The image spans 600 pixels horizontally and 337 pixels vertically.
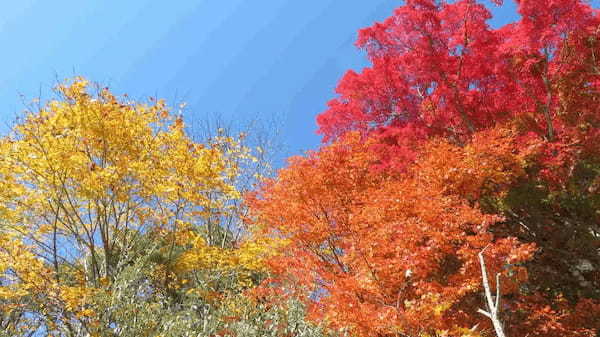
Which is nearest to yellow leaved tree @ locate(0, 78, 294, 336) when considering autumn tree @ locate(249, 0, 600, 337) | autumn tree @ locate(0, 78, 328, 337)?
autumn tree @ locate(0, 78, 328, 337)

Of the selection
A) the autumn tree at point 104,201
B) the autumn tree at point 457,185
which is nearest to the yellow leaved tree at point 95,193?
the autumn tree at point 104,201

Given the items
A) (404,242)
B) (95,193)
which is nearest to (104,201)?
(95,193)

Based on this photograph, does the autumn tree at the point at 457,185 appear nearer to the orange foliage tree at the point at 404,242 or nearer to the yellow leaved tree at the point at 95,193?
the orange foliage tree at the point at 404,242

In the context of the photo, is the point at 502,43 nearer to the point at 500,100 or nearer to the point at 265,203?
the point at 500,100

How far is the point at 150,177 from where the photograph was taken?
1171cm

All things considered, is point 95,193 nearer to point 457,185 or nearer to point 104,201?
point 104,201

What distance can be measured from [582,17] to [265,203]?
1031 cm

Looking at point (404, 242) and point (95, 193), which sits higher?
point (95, 193)

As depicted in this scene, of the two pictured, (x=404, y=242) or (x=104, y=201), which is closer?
(x=404, y=242)


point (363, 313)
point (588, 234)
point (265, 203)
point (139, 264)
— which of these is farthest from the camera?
point (265, 203)

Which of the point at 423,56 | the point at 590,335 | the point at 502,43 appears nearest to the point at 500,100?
the point at 502,43

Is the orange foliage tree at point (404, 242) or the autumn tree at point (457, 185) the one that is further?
the autumn tree at point (457, 185)

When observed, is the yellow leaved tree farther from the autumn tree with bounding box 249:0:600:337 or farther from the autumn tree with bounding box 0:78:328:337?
the autumn tree with bounding box 249:0:600:337

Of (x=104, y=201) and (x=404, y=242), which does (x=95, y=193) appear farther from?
(x=404, y=242)
